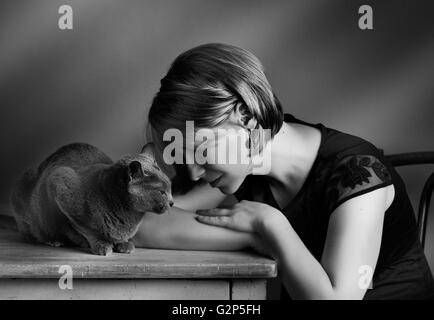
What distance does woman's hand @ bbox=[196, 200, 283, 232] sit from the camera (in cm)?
120

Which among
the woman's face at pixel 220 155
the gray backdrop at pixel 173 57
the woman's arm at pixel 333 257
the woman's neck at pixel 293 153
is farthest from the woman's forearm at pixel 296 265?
the gray backdrop at pixel 173 57

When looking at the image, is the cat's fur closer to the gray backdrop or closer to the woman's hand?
the woman's hand

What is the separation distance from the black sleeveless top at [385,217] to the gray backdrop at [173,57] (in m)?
0.34

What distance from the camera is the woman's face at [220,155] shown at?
1.20 metres

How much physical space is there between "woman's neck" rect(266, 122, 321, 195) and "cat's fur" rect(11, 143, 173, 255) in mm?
325

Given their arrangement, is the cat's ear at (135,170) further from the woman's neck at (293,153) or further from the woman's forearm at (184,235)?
the woman's neck at (293,153)

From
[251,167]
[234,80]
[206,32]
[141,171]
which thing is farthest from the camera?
[206,32]

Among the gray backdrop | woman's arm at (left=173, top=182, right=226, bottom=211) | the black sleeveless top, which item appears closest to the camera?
the black sleeveless top

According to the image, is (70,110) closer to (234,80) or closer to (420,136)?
(234,80)

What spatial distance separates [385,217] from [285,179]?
8.7 inches

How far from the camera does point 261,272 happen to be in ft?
3.66

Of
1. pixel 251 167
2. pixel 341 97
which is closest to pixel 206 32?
pixel 341 97

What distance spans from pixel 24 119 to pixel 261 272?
89 centimetres

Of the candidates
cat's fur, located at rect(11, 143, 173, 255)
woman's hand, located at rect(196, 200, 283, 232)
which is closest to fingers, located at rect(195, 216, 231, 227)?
woman's hand, located at rect(196, 200, 283, 232)
